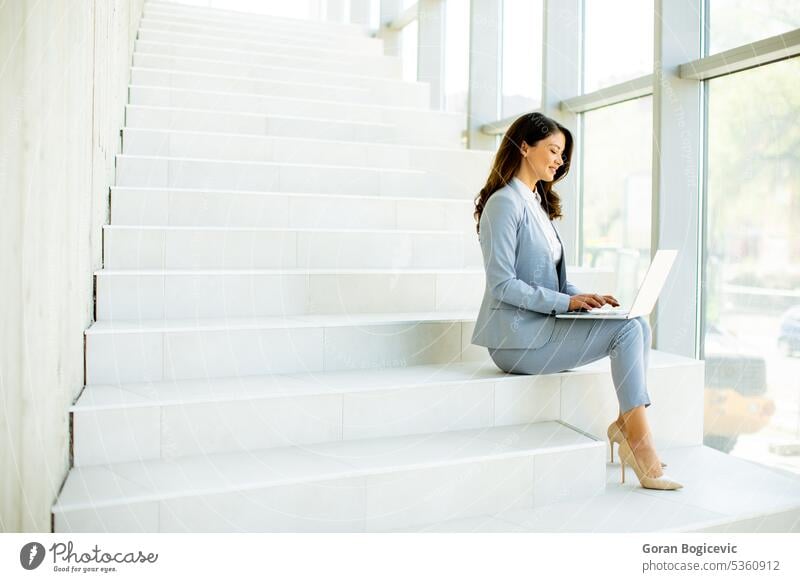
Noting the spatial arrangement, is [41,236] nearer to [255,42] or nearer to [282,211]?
[282,211]

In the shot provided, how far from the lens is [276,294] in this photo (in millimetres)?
2900

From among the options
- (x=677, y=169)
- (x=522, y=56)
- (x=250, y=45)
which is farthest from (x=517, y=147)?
(x=250, y=45)

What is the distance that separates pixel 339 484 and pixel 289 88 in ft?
10.5

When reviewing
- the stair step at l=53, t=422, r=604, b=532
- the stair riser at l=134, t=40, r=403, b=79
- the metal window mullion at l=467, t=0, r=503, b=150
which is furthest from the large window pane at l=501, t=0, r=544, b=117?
the stair step at l=53, t=422, r=604, b=532

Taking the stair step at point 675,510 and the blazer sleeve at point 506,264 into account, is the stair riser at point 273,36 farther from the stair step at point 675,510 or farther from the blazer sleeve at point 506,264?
the stair step at point 675,510

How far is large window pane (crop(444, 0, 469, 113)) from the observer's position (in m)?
5.27

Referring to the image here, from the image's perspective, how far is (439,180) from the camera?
13.3ft

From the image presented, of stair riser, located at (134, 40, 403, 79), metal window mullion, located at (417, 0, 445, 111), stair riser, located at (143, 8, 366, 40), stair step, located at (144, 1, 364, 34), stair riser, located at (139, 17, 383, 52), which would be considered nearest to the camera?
stair riser, located at (134, 40, 403, 79)

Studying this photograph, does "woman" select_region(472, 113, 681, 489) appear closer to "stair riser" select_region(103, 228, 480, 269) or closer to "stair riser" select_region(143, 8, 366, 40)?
"stair riser" select_region(103, 228, 480, 269)

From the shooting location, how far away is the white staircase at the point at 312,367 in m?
2.03

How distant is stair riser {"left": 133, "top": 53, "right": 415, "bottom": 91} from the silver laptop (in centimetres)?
300
